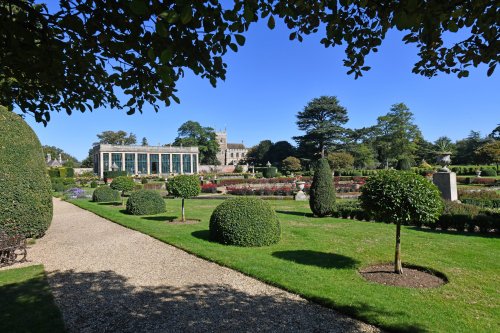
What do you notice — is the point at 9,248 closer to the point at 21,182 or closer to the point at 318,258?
the point at 21,182

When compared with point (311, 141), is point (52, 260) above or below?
below

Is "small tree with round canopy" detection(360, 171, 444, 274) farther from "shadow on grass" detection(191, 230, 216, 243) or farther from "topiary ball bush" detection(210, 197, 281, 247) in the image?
"shadow on grass" detection(191, 230, 216, 243)

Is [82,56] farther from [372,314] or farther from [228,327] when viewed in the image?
[372,314]

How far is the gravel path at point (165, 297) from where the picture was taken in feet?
14.0

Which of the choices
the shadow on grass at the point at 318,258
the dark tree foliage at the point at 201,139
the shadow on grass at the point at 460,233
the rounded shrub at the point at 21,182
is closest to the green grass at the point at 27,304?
the rounded shrub at the point at 21,182

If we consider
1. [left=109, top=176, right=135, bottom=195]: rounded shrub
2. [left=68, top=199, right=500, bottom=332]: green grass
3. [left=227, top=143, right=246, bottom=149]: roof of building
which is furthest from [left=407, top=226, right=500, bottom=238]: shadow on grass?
[left=227, top=143, right=246, bottom=149]: roof of building

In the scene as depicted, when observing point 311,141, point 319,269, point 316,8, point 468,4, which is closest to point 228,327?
point 319,269

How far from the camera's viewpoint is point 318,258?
285 inches

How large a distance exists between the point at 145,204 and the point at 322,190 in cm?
755

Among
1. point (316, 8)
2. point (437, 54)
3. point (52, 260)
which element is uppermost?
point (316, 8)

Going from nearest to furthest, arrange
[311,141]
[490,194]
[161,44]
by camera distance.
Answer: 1. [161,44]
2. [490,194]
3. [311,141]

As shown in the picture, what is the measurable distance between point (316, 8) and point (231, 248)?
19.5 ft

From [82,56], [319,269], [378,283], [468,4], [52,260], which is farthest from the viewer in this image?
[52,260]

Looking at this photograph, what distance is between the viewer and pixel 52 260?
7.74m
